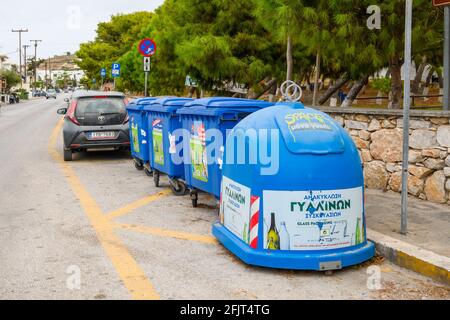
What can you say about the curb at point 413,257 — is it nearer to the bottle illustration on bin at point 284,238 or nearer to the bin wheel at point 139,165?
the bottle illustration on bin at point 284,238

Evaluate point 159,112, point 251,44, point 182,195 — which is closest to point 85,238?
point 182,195

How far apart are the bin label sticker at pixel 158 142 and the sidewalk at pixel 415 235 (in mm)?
3341

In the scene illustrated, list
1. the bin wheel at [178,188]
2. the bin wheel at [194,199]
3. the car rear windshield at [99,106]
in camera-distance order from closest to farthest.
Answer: the bin wheel at [194,199] < the bin wheel at [178,188] < the car rear windshield at [99,106]

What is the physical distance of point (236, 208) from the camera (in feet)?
17.8

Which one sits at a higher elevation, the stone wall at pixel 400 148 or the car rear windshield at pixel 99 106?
the car rear windshield at pixel 99 106

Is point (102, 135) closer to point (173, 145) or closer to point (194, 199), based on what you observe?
point (173, 145)

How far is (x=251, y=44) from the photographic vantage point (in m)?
15.2

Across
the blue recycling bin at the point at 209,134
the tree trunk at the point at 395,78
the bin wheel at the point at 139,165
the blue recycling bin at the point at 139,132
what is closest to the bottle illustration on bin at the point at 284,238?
the blue recycling bin at the point at 209,134

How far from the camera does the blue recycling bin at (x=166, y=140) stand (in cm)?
841

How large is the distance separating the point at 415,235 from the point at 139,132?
6.11m

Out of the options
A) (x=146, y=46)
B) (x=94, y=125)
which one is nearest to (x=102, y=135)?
(x=94, y=125)

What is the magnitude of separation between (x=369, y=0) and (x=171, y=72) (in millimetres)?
16124

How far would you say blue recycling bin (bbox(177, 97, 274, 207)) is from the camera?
6.83m

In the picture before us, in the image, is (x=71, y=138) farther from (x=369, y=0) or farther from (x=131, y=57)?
(x=131, y=57)
